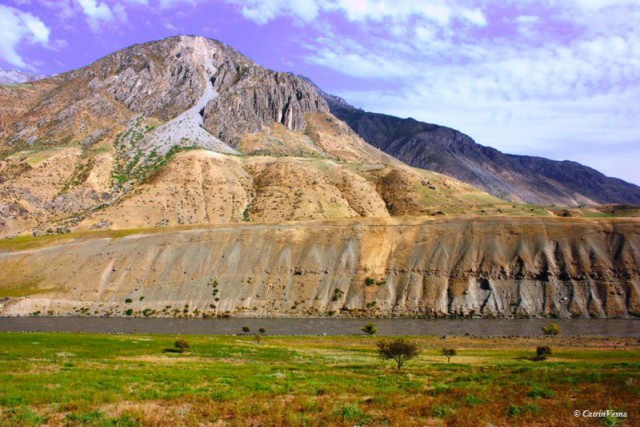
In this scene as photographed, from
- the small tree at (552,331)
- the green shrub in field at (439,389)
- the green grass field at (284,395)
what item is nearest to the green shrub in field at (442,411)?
the green grass field at (284,395)

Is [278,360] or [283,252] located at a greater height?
[283,252]

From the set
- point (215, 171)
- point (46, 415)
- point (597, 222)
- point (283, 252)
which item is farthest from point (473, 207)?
point (46, 415)

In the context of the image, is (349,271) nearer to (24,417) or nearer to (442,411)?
(442,411)

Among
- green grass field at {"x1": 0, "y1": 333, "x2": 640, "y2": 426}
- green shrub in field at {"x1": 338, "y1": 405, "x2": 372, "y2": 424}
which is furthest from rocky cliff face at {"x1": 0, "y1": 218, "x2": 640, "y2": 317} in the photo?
green shrub in field at {"x1": 338, "y1": 405, "x2": 372, "y2": 424}

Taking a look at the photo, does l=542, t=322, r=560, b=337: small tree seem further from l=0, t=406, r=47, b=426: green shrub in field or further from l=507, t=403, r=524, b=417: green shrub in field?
l=0, t=406, r=47, b=426: green shrub in field

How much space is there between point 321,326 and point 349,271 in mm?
21860

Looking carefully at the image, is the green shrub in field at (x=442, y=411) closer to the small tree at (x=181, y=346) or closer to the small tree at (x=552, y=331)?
the small tree at (x=181, y=346)

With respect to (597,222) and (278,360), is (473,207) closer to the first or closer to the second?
(597,222)

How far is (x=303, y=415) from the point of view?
56.7ft

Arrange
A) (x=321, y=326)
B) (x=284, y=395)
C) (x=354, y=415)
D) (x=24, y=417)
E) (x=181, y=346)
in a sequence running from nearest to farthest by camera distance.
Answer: (x=24, y=417) < (x=354, y=415) < (x=284, y=395) < (x=181, y=346) < (x=321, y=326)

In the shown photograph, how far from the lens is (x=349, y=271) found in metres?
98.8

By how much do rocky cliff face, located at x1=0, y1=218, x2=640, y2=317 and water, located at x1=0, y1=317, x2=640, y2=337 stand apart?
4293 mm

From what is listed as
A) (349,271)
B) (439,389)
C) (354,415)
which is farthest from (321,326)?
(354,415)

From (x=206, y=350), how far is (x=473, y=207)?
427 ft
